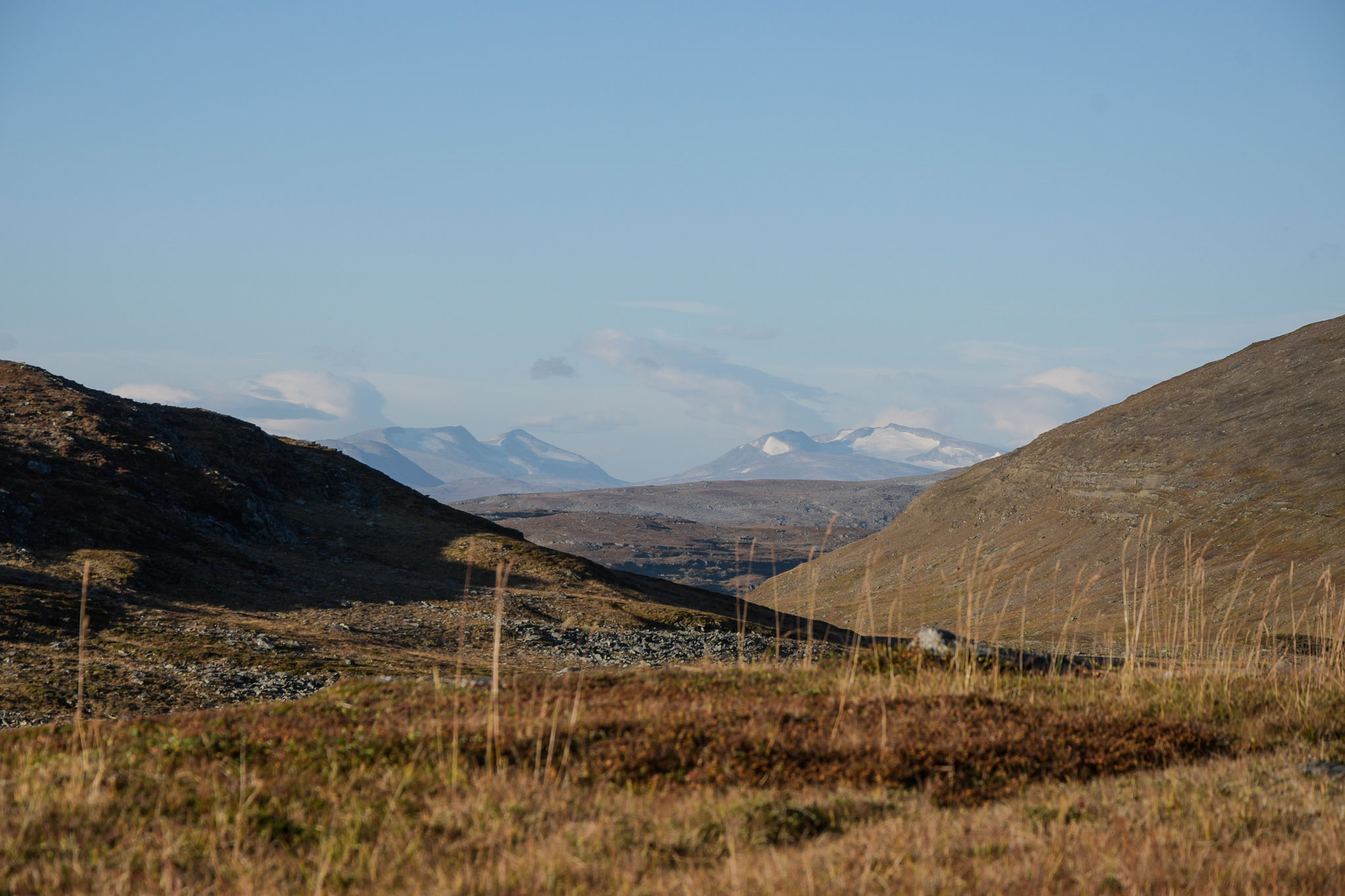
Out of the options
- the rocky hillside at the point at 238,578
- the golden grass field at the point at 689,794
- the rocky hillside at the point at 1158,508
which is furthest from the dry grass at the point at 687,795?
the rocky hillside at the point at 1158,508

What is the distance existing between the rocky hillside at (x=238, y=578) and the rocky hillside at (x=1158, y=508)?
72.6 feet

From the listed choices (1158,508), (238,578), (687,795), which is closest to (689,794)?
(687,795)

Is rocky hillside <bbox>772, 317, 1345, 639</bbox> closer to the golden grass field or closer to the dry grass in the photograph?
the dry grass

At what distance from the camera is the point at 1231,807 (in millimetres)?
7875

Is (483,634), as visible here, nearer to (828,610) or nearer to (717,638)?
(717,638)

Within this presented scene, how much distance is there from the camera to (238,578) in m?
38.6

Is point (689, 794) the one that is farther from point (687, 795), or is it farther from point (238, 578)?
point (238, 578)

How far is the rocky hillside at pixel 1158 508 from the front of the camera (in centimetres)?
6062

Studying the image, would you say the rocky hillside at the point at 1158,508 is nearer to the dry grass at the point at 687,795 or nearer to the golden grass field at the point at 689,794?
the dry grass at the point at 687,795

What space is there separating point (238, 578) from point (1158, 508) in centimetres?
7199

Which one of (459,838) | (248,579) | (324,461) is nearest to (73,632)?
(248,579)

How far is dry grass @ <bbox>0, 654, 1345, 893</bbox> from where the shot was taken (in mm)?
6242

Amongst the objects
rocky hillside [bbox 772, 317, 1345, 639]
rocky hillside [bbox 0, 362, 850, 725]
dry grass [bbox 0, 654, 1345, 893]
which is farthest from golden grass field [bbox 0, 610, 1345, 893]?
rocky hillside [bbox 772, 317, 1345, 639]

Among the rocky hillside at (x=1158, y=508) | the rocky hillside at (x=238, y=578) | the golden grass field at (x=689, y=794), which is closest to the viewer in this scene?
the golden grass field at (x=689, y=794)
